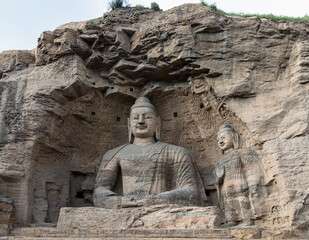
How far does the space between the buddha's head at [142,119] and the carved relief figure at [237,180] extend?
1743 mm

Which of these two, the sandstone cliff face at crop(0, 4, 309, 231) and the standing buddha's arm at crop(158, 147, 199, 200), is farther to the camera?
the standing buddha's arm at crop(158, 147, 199, 200)

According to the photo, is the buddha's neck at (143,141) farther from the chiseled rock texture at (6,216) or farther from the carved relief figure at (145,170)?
the chiseled rock texture at (6,216)

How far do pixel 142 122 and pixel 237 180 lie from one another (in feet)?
8.75

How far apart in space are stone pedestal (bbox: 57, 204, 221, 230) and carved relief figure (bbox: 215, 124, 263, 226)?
1.06 meters

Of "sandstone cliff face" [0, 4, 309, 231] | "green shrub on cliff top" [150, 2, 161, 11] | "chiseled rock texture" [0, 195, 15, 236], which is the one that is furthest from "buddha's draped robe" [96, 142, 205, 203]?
"green shrub on cliff top" [150, 2, 161, 11]

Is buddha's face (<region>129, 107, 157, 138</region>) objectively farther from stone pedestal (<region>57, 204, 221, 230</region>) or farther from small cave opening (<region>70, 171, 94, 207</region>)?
stone pedestal (<region>57, 204, 221, 230</region>)

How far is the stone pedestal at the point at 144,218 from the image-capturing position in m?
7.91

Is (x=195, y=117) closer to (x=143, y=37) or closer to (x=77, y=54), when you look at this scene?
(x=143, y=37)

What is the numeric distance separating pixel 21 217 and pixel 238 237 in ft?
14.3

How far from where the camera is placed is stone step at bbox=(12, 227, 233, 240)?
7.45 m

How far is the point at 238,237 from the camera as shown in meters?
7.46

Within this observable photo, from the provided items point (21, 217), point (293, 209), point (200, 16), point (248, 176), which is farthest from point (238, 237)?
point (200, 16)

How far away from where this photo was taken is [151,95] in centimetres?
1105

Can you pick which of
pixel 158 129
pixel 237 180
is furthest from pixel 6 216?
pixel 237 180
